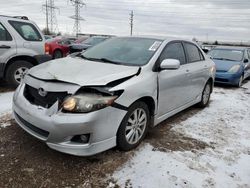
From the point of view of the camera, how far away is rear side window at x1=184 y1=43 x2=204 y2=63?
503cm

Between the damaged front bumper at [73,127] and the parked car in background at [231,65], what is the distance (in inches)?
262

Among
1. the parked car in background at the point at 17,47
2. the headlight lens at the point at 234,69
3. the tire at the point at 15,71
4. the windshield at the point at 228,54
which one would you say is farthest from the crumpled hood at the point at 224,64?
the tire at the point at 15,71

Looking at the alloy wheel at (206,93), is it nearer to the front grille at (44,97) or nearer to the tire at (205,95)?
the tire at (205,95)

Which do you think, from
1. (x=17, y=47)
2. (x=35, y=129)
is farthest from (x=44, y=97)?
(x=17, y=47)

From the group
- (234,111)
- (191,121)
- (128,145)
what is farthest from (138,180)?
(234,111)

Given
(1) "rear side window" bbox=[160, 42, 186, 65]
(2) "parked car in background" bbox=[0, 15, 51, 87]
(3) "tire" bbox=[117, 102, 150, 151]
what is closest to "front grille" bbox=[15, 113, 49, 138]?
(3) "tire" bbox=[117, 102, 150, 151]

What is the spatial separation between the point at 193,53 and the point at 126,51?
1.77 meters

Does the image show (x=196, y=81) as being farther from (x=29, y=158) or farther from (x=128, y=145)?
(x=29, y=158)

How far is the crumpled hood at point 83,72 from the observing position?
3.05 metres

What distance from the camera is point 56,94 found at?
296 centimetres

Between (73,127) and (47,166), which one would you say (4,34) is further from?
(73,127)

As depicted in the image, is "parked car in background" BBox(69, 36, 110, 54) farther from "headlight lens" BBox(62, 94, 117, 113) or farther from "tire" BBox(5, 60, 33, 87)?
"headlight lens" BBox(62, 94, 117, 113)

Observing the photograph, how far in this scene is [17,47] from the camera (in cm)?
625

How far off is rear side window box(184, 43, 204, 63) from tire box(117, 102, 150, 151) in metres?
1.91
